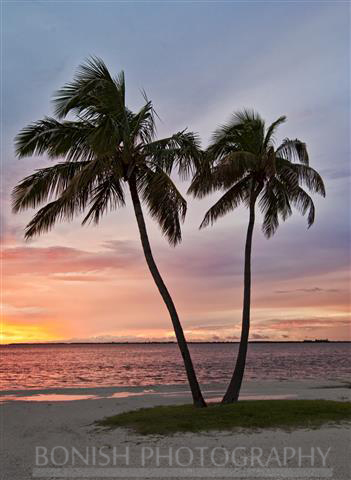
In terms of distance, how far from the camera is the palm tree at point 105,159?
1464 cm

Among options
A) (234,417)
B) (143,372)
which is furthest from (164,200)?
(143,372)

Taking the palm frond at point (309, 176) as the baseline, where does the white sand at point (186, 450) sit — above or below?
below

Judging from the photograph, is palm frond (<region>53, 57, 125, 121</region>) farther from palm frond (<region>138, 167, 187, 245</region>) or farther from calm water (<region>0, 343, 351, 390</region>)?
calm water (<region>0, 343, 351, 390</region>)

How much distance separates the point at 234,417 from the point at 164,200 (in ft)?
23.7

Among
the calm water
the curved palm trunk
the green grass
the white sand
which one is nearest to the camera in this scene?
the white sand

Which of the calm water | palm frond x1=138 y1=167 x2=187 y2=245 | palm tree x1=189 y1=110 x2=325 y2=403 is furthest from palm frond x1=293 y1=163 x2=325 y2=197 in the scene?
the calm water

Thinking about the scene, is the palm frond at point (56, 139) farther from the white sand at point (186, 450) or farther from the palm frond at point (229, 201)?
the white sand at point (186, 450)

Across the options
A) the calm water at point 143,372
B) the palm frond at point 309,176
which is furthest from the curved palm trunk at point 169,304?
the calm water at point 143,372

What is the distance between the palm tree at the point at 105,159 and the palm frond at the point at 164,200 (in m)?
0.03

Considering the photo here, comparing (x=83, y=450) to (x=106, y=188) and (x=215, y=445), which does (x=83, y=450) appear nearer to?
(x=215, y=445)

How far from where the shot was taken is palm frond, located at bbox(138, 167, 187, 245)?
15.3 metres

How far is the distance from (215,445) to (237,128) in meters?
11.1

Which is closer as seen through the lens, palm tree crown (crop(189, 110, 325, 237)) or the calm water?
palm tree crown (crop(189, 110, 325, 237))

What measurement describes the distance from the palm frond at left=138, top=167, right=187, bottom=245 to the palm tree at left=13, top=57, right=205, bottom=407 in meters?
0.03
